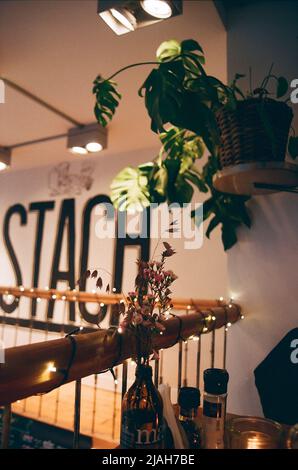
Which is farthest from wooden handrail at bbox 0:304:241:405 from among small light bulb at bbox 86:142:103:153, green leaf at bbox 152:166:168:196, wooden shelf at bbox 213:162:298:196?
small light bulb at bbox 86:142:103:153

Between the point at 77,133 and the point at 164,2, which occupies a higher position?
the point at 77,133

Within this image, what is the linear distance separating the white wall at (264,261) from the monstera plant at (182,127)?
0.11m

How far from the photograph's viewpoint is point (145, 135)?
13.7ft

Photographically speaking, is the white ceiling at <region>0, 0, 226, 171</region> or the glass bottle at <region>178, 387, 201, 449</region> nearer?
the glass bottle at <region>178, 387, 201, 449</region>

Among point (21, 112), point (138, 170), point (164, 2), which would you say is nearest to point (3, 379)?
point (164, 2)

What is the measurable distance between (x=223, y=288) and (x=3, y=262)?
3.54 metres

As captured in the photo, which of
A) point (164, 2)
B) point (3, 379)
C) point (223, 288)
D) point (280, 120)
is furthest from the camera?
point (223, 288)

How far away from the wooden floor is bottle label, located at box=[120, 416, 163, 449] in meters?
2.12

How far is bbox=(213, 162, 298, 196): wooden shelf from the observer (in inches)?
57.1

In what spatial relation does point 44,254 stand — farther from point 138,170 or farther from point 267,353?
point 267,353

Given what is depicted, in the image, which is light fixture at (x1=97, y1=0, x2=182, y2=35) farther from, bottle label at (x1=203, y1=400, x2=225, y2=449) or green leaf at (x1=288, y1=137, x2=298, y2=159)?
bottle label at (x1=203, y1=400, x2=225, y2=449)

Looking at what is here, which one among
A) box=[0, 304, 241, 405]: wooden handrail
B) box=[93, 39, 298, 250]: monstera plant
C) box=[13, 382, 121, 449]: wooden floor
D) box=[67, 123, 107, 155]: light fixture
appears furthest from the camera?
box=[67, 123, 107, 155]: light fixture

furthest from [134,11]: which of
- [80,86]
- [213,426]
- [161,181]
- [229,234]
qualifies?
[213,426]

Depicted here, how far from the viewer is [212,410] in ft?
2.93
